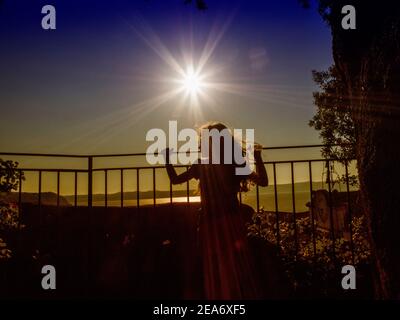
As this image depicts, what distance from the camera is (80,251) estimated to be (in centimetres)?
543

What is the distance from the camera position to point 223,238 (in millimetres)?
3441

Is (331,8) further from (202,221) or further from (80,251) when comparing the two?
(80,251)

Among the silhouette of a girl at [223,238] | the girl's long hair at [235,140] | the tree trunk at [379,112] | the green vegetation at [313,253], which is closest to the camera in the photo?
the tree trunk at [379,112]

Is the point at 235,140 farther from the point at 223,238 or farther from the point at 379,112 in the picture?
the point at 379,112

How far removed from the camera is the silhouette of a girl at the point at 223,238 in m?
3.44

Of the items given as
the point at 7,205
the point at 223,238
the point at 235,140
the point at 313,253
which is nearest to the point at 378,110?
the point at 235,140

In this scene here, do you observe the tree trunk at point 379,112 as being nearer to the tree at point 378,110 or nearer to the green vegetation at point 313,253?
the tree at point 378,110

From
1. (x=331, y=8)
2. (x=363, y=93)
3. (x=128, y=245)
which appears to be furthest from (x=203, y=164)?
(x=128, y=245)

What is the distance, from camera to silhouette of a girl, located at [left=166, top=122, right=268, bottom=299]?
3.44 metres

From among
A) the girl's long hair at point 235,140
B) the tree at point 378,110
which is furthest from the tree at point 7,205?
the tree at point 378,110

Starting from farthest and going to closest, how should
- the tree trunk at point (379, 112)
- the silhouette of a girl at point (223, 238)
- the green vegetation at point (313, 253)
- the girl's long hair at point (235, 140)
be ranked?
the green vegetation at point (313, 253) → the girl's long hair at point (235, 140) → the silhouette of a girl at point (223, 238) → the tree trunk at point (379, 112)

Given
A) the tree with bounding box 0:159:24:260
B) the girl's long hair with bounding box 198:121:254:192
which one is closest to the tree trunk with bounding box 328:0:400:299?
the girl's long hair with bounding box 198:121:254:192

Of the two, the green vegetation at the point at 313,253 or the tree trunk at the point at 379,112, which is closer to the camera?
the tree trunk at the point at 379,112
